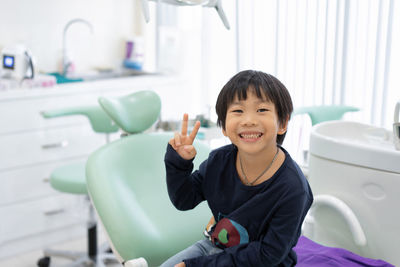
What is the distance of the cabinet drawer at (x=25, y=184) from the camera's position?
9.59 ft

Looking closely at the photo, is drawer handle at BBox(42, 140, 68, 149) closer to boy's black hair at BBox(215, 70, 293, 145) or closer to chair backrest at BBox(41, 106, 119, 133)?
chair backrest at BBox(41, 106, 119, 133)

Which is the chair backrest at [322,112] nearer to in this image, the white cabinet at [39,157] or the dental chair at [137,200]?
the dental chair at [137,200]

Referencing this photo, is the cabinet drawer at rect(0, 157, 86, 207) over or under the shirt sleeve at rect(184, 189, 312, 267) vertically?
under

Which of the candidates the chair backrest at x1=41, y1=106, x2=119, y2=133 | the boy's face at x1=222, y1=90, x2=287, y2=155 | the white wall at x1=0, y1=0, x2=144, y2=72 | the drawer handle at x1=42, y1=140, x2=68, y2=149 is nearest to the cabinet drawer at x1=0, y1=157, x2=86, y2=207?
the drawer handle at x1=42, y1=140, x2=68, y2=149

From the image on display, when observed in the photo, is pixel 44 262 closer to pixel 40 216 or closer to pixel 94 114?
pixel 40 216

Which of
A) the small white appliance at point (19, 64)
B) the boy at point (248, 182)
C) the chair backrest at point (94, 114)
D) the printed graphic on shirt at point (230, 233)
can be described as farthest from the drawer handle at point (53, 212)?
the printed graphic on shirt at point (230, 233)

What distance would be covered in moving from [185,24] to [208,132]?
1.46 meters

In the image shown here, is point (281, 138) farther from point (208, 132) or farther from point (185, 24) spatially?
point (185, 24)

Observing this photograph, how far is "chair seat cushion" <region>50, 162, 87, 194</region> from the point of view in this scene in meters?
2.53

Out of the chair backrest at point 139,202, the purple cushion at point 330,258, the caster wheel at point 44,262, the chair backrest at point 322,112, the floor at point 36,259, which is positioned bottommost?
the floor at point 36,259

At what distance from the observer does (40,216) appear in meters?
3.08

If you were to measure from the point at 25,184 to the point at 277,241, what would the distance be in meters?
2.09

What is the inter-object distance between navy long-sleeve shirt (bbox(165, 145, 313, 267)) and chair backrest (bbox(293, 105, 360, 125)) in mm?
739

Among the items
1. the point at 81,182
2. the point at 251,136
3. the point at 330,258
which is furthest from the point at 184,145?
the point at 81,182
